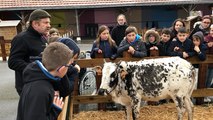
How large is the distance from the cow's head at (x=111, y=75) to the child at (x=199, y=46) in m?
1.58

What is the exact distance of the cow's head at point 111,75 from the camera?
13.8 ft

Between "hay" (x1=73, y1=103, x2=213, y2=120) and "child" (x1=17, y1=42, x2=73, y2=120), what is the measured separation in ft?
10.5

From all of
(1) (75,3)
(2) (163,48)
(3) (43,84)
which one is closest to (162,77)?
(2) (163,48)

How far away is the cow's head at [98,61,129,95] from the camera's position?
13.8 ft

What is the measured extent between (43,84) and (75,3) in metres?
19.4

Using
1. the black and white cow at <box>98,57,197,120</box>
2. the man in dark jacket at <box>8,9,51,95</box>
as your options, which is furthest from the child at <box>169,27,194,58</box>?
the man in dark jacket at <box>8,9,51,95</box>

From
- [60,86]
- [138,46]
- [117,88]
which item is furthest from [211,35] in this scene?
[60,86]

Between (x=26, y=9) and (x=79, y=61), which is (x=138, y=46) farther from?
(x=26, y=9)

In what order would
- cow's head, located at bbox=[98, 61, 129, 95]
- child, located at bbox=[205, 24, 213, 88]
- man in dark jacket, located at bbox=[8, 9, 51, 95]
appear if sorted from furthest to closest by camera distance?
child, located at bbox=[205, 24, 213, 88] → cow's head, located at bbox=[98, 61, 129, 95] → man in dark jacket, located at bbox=[8, 9, 51, 95]

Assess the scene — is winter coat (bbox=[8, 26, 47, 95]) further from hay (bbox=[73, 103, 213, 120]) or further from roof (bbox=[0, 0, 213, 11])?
roof (bbox=[0, 0, 213, 11])

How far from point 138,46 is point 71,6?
52.8 feet

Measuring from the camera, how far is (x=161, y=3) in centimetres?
2041

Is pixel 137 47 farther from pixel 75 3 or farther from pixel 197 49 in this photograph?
pixel 75 3

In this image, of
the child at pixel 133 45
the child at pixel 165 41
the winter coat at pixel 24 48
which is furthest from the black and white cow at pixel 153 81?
the winter coat at pixel 24 48
